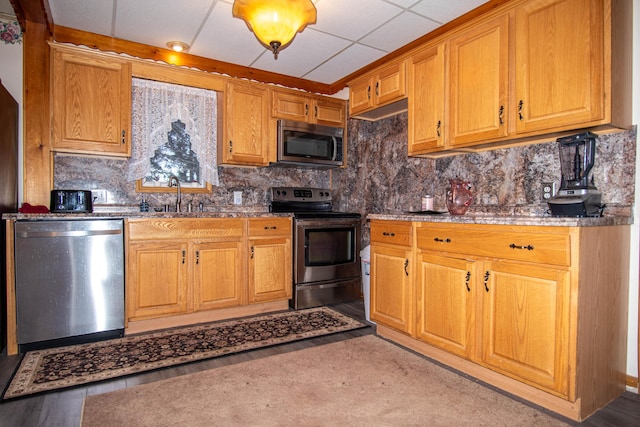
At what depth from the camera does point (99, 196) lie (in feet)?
10.8

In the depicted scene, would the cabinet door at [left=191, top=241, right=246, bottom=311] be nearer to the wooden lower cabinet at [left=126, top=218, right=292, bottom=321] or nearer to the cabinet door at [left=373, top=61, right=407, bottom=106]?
the wooden lower cabinet at [left=126, top=218, right=292, bottom=321]

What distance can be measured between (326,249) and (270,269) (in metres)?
0.63

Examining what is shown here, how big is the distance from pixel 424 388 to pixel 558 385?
2.12 ft

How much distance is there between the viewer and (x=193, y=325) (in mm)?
3113

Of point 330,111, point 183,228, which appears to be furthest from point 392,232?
point 330,111

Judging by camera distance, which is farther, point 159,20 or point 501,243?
point 159,20

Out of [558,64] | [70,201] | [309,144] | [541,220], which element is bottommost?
[541,220]

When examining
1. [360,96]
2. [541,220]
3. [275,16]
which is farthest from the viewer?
[360,96]

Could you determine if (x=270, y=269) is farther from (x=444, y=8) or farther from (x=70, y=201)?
(x=444, y=8)

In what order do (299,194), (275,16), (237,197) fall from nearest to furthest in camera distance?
(275,16) → (237,197) → (299,194)

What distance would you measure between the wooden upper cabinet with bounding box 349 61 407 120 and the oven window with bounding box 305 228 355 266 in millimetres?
1228

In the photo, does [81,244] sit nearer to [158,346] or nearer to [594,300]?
[158,346]

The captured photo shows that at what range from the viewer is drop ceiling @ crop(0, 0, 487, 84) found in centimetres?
262

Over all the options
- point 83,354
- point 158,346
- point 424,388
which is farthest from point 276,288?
point 424,388
